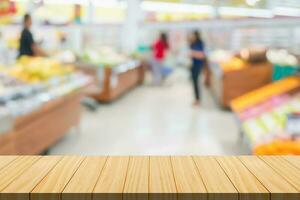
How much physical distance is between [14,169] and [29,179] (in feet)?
0.42

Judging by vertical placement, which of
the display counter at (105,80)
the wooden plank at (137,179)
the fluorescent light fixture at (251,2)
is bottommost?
the display counter at (105,80)

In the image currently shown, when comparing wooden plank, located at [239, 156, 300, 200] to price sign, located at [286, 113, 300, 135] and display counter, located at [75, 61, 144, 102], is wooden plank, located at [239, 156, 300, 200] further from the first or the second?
display counter, located at [75, 61, 144, 102]

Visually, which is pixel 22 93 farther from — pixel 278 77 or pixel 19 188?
pixel 278 77

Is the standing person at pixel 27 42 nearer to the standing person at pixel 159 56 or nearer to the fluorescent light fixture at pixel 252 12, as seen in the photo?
the fluorescent light fixture at pixel 252 12

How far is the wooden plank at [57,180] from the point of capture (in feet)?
4.12

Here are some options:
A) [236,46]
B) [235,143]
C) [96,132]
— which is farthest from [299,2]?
[236,46]

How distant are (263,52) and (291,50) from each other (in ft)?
6.68

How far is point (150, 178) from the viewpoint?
4.53ft

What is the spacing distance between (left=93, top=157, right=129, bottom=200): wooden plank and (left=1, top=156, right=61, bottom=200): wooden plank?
0.19 m

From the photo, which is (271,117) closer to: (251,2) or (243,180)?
(251,2)

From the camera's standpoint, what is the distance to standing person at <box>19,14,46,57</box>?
7458mm

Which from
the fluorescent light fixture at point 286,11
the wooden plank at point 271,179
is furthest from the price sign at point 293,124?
the wooden plank at point 271,179

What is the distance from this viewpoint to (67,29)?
12273 millimetres

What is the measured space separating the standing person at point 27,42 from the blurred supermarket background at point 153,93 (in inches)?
0.9
